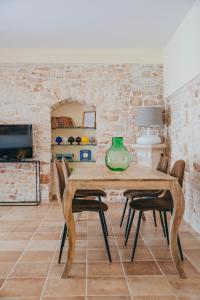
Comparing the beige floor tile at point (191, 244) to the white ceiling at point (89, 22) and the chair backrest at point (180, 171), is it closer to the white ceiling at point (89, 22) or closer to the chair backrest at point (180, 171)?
the chair backrest at point (180, 171)

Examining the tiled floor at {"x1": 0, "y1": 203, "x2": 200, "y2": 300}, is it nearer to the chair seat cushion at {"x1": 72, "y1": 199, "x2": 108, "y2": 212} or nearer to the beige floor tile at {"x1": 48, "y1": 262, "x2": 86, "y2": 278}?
the beige floor tile at {"x1": 48, "y1": 262, "x2": 86, "y2": 278}

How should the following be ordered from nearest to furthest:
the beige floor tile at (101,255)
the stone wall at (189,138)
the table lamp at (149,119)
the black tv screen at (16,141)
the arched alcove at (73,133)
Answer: the beige floor tile at (101,255), the stone wall at (189,138), the table lamp at (149,119), the black tv screen at (16,141), the arched alcove at (73,133)

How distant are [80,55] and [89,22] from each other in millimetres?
1284

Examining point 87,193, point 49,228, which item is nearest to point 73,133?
point 87,193

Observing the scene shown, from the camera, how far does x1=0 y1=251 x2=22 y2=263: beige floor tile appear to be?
9.11ft

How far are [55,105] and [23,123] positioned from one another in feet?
2.39

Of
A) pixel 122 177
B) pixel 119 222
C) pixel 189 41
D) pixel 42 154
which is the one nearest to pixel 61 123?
pixel 42 154

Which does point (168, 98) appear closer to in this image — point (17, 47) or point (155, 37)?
point (155, 37)

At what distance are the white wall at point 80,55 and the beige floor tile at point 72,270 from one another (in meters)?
4.07

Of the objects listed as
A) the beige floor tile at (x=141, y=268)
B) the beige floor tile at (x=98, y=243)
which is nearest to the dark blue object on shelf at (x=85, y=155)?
the beige floor tile at (x=98, y=243)

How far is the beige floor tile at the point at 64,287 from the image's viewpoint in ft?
7.05

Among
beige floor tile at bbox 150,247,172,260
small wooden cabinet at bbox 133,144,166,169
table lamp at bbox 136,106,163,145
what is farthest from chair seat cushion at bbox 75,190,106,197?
table lamp at bbox 136,106,163,145

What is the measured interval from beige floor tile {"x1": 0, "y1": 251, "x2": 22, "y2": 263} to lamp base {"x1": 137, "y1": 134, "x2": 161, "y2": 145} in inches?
120

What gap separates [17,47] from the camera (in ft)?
17.8
